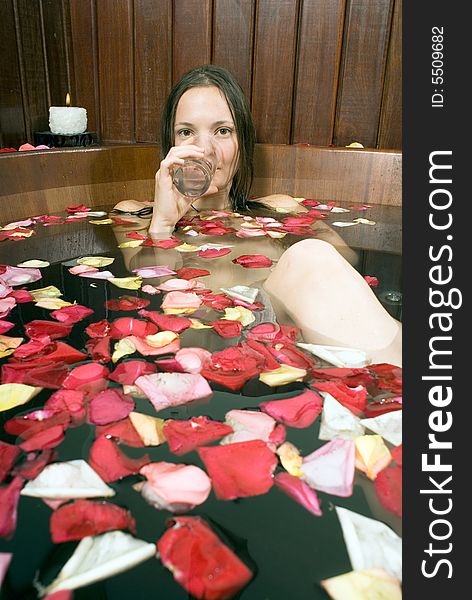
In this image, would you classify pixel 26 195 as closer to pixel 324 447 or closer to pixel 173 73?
pixel 173 73

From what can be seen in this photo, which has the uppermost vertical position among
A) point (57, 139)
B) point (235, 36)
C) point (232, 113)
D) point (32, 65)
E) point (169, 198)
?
point (235, 36)

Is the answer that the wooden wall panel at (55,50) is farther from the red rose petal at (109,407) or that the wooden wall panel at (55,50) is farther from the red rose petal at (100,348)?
the red rose petal at (109,407)

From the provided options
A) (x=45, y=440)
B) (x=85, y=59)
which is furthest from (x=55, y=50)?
(x=45, y=440)

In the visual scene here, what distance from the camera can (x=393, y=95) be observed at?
2480 mm

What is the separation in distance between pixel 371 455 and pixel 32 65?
2.40 m

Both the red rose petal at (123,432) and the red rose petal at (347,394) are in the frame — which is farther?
the red rose petal at (347,394)

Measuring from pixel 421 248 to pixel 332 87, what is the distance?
216cm

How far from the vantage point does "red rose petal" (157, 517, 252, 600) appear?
51 cm

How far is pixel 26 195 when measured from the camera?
1.95 m


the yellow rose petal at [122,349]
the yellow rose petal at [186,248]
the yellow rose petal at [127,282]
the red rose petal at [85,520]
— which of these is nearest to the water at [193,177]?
the yellow rose petal at [186,248]

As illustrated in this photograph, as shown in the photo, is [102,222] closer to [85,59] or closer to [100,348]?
[100,348]

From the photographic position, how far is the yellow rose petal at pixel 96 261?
4.86ft

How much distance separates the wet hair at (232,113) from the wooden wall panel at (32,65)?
77 centimetres

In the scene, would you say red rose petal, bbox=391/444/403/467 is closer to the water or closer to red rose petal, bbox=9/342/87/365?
red rose petal, bbox=9/342/87/365
